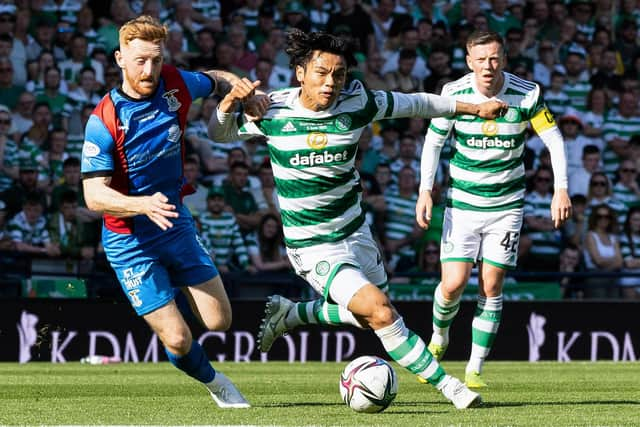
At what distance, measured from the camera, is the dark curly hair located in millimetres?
7855

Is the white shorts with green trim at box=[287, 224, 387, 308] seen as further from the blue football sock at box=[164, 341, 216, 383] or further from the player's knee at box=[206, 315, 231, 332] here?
the blue football sock at box=[164, 341, 216, 383]

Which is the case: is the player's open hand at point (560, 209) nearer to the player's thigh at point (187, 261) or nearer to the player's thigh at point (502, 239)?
the player's thigh at point (502, 239)

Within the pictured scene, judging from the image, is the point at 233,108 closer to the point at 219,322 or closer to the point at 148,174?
the point at 148,174

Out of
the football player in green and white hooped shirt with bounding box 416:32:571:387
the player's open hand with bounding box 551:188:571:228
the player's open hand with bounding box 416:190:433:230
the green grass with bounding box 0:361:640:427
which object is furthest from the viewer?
the football player in green and white hooped shirt with bounding box 416:32:571:387

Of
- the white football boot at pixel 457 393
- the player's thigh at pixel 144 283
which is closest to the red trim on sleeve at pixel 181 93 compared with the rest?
the player's thigh at pixel 144 283

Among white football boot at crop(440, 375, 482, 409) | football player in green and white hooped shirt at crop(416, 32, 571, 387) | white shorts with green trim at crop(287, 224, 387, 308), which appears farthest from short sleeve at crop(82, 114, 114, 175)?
football player in green and white hooped shirt at crop(416, 32, 571, 387)

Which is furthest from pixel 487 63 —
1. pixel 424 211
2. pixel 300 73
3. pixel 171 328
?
pixel 171 328

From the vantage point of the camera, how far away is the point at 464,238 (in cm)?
993

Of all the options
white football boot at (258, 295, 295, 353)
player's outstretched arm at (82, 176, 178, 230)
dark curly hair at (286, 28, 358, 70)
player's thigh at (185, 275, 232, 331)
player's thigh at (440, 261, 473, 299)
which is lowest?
white football boot at (258, 295, 295, 353)

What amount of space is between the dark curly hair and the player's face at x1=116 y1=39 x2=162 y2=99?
83cm

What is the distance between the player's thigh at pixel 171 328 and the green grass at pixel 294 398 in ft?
1.29

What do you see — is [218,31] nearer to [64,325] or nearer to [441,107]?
[64,325]

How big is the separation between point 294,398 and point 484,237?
205cm

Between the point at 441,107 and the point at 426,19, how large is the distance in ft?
32.5
